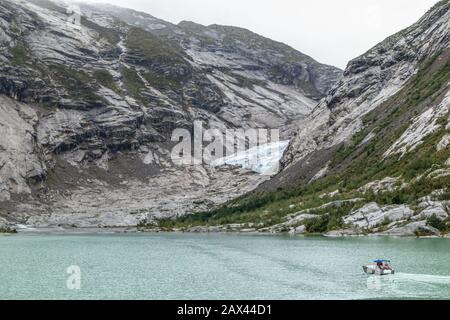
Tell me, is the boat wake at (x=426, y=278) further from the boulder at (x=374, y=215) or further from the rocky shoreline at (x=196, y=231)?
the boulder at (x=374, y=215)

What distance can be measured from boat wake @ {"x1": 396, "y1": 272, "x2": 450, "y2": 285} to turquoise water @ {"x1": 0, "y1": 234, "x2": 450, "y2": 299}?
0.09 metres

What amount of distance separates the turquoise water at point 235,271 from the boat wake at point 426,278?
0.09m

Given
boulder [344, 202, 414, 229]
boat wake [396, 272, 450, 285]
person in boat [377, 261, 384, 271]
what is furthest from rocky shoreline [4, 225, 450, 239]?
boat wake [396, 272, 450, 285]

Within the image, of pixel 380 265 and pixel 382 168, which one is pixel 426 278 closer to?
pixel 380 265

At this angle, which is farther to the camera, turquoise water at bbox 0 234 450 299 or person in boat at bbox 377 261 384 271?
person in boat at bbox 377 261 384 271

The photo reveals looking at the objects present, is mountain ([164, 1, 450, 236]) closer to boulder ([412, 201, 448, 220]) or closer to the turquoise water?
boulder ([412, 201, 448, 220])

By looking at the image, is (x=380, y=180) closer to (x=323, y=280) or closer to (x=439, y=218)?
(x=439, y=218)

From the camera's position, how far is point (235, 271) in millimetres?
65312

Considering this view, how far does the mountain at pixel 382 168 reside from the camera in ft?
344

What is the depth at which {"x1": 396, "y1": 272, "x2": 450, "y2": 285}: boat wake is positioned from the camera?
53.6 meters

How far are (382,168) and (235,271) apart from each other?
247 feet

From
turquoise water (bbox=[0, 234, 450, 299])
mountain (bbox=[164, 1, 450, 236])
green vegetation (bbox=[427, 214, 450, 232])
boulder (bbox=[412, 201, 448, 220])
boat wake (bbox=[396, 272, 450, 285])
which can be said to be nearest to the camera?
turquoise water (bbox=[0, 234, 450, 299])
